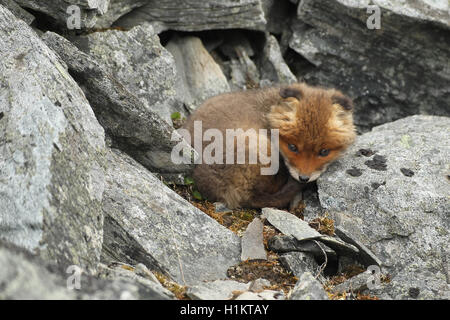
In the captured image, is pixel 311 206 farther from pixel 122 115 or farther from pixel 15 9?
pixel 15 9

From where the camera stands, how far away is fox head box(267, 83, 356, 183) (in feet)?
28.8

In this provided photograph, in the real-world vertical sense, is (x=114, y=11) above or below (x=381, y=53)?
above

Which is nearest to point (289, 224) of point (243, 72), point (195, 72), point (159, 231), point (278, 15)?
point (159, 231)

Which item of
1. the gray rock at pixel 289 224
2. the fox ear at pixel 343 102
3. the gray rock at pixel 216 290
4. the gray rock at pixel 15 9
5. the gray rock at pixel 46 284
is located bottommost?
the gray rock at pixel 289 224

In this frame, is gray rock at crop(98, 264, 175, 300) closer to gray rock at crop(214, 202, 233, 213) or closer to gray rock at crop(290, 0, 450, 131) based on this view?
gray rock at crop(214, 202, 233, 213)

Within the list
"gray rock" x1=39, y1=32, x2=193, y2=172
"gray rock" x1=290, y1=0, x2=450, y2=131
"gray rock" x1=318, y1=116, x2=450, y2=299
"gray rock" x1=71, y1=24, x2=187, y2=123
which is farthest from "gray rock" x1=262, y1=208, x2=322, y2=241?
"gray rock" x1=290, y1=0, x2=450, y2=131

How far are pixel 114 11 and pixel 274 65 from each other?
3.96 m

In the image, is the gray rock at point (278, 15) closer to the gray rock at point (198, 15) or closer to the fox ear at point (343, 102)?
the gray rock at point (198, 15)

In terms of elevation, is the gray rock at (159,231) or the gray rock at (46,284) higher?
the gray rock at (46,284)

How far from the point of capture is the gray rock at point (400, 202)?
24.6 ft

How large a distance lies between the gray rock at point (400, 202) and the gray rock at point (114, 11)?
475 cm

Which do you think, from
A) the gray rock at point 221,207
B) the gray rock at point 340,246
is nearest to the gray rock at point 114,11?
the gray rock at point 221,207

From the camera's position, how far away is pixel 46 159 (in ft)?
17.7
